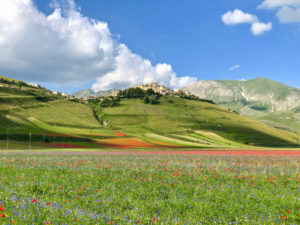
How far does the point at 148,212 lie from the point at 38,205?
4917 millimetres

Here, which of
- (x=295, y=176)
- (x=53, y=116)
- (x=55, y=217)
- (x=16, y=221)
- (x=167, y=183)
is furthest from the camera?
(x=53, y=116)

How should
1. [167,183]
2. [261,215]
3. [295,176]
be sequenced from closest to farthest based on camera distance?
[261,215] < [167,183] < [295,176]

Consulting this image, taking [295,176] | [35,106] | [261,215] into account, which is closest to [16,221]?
[261,215]

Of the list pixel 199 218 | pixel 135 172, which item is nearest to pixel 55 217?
pixel 199 218

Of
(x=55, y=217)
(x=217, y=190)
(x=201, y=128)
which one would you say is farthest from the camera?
(x=201, y=128)

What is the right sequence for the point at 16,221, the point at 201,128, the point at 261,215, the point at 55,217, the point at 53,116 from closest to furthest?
the point at 16,221 → the point at 55,217 → the point at 261,215 → the point at 53,116 → the point at 201,128

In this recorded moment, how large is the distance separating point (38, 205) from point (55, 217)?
1.65 metres

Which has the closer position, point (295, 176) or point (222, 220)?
point (222, 220)

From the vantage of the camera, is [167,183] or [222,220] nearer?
[222,220]

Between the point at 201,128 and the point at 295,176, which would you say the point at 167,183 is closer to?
the point at 295,176

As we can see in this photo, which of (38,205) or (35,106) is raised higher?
(35,106)

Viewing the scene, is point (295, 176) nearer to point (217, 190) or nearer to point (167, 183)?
point (217, 190)

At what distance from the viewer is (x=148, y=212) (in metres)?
10.9

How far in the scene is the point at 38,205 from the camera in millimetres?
10742
